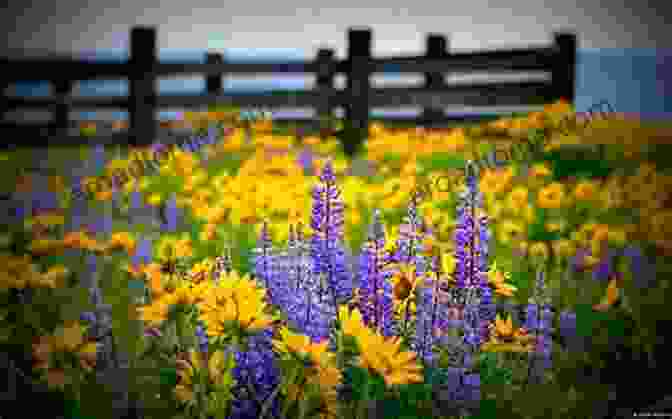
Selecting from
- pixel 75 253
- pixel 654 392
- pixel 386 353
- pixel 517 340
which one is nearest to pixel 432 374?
pixel 517 340

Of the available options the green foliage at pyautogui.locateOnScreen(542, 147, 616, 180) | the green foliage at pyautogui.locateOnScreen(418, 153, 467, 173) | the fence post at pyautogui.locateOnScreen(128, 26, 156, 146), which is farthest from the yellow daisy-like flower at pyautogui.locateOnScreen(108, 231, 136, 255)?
the fence post at pyautogui.locateOnScreen(128, 26, 156, 146)

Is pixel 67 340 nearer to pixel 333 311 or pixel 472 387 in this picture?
pixel 333 311

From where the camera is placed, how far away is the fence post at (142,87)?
8844 mm

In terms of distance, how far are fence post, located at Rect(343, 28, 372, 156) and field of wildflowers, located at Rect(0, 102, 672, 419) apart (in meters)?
4.02

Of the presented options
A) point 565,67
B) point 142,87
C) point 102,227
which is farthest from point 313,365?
point 565,67

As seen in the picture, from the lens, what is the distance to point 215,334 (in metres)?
1.51

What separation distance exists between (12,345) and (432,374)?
5.11 feet

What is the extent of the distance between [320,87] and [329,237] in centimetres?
731

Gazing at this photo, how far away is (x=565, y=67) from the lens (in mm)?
9258

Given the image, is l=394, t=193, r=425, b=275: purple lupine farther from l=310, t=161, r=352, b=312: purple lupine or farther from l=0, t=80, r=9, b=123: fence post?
l=0, t=80, r=9, b=123: fence post

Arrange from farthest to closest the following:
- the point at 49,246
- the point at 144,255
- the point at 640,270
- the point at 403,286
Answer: the point at 640,270 → the point at 144,255 → the point at 49,246 → the point at 403,286

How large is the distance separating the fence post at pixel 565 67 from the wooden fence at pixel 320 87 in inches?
0.5

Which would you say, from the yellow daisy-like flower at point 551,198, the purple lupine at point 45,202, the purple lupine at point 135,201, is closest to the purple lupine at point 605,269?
the yellow daisy-like flower at point 551,198

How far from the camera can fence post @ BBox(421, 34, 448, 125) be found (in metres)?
11.5
